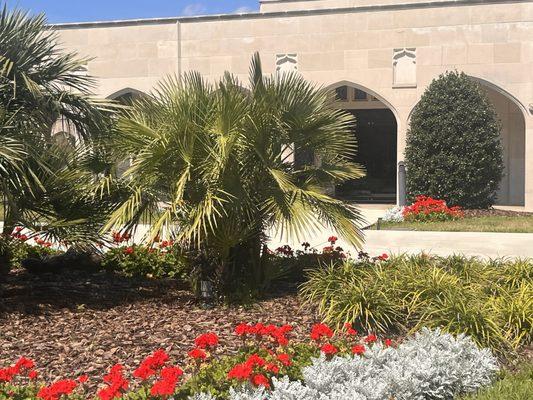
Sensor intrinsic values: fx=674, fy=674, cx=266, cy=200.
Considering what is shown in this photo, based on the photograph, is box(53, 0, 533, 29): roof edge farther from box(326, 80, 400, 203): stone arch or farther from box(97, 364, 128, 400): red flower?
box(97, 364, 128, 400): red flower

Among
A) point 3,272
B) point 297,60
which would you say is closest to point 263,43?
point 297,60

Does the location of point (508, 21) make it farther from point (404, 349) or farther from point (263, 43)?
point (404, 349)

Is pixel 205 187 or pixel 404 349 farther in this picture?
pixel 205 187

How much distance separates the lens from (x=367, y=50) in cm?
1948

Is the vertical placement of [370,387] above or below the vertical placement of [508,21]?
below

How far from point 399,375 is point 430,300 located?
5.85 ft

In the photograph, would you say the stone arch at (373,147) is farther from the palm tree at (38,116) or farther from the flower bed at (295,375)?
the flower bed at (295,375)

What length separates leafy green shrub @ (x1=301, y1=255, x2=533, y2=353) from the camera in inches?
206

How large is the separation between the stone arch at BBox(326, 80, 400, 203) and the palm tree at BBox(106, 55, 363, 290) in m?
17.0

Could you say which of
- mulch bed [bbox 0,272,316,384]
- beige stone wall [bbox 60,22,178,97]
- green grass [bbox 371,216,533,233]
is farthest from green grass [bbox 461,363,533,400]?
beige stone wall [bbox 60,22,178,97]

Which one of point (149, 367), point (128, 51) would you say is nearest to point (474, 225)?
point (149, 367)

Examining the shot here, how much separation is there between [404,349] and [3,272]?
4668 millimetres

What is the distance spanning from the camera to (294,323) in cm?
564

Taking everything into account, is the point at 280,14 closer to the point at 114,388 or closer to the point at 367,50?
the point at 367,50
